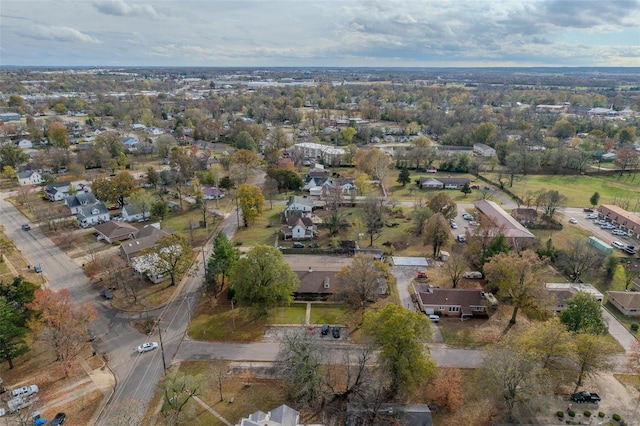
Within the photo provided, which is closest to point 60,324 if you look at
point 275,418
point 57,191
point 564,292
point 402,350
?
point 275,418

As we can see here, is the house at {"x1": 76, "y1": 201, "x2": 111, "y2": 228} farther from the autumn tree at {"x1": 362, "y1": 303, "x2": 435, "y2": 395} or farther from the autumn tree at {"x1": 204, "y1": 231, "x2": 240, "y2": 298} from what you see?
the autumn tree at {"x1": 362, "y1": 303, "x2": 435, "y2": 395}

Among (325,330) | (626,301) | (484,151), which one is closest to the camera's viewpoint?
(325,330)

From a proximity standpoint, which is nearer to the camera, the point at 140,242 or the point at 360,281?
the point at 360,281

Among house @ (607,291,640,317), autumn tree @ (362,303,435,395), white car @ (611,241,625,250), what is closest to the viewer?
autumn tree @ (362,303,435,395)

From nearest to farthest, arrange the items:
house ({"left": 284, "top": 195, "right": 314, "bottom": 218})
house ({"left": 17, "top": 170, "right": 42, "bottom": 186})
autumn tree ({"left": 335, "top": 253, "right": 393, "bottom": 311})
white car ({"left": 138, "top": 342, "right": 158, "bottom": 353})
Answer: white car ({"left": 138, "top": 342, "right": 158, "bottom": 353}) < autumn tree ({"left": 335, "top": 253, "right": 393, "bottom": 311}) < house ({"left": 284, "top": 195, "right": 314, "bottom": 218}) < house ({"left": 17, "top": 170, "right": 42, "bottom": 186})

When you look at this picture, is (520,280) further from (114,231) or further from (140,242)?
(114,231)

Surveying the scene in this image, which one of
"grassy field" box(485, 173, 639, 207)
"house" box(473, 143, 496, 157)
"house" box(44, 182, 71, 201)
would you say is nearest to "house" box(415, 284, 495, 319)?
"grassy field" box(485, 173, 639, 207)

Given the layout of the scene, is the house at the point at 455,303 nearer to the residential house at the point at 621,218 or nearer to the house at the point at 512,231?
the house at the point at 512,231
